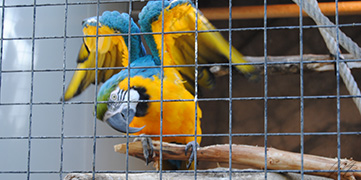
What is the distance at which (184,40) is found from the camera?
2473 millimetres

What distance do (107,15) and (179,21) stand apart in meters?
0.38

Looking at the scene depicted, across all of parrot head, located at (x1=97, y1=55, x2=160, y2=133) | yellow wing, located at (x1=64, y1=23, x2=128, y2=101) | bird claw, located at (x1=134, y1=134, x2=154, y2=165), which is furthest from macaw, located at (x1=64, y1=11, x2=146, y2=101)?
bird claw, located at (x1=134, y1=134, x2=154, y2=165)

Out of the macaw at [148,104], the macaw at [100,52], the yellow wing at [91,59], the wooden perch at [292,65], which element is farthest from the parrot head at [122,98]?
the wooden perch at [292,65]

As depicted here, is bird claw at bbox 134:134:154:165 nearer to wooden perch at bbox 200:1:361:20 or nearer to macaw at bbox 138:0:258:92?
macaw at bbox 138:0:258:92

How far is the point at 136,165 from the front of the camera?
10.5 feet

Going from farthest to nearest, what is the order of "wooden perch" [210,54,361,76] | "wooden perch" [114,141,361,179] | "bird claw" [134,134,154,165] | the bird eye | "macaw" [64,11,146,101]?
"wooden perch" [210,54,361,76], "macaw" [64,11,146,101], the bird eye, "bird claw" [134,134,154,165], "wooden perch" [114,141,361,179]

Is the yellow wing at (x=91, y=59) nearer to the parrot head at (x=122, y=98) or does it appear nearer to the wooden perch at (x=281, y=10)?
the parrot head at (x=122, y=98)

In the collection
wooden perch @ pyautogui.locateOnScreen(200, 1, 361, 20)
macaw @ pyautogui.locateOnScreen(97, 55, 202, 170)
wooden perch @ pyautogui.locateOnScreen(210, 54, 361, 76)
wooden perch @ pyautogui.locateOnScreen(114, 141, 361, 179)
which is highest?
wooden perch @ pyautogui.locateOnScreen(200, 1, 361, 20)

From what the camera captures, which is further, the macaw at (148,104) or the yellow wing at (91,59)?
the yellow wing at (91,59)

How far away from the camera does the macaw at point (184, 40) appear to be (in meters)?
2.05

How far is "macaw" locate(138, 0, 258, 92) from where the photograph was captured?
2.05 m

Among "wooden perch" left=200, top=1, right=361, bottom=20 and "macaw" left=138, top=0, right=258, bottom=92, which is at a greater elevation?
"wooden perch" left=200, top=1, right=361, bottom=20

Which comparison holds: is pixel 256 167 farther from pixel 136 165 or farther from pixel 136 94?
pixel 136 165

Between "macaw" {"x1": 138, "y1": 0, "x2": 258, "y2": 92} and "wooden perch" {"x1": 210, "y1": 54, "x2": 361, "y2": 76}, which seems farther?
"wooden perch" {"x1": 210, "y1": 54, "x2": 361, "y2": 76}
